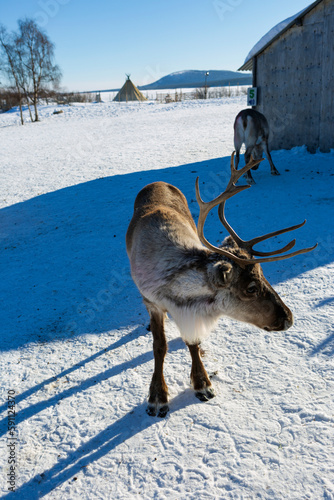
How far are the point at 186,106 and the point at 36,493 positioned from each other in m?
23.5

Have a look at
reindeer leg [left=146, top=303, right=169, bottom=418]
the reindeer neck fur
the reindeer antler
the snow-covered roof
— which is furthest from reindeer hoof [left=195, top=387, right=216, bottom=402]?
the snow-covered roof

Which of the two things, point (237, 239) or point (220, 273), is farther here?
point (237, 239)

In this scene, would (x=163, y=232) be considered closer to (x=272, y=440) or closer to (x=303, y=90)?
(x=272, y=440)

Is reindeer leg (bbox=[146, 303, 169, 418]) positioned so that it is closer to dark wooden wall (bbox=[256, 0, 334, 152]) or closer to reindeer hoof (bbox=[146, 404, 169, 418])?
reindeer hoof (bbox=[146, 404, 169, 418])

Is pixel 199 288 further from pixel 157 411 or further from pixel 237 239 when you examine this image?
pixel 157 411

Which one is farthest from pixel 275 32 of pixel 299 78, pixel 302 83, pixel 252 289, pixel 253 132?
pixel 252 289

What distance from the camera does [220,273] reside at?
2.21 metres

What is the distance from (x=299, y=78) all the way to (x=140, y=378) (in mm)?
8638

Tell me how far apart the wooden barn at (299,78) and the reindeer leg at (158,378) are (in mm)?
7632

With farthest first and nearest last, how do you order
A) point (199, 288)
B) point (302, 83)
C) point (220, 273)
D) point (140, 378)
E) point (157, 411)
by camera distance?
point (302, 83) < point (140, 378) < point (157, 411) < point (199, 288) < point (220, 273)

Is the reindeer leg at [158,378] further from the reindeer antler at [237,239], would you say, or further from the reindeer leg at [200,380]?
the reindeer antler at [237,239]

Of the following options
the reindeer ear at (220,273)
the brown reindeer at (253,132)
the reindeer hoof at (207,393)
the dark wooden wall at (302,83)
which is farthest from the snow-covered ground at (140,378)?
the dark wooden wall at (302,83)

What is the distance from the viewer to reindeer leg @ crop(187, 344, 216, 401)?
8.57 feet

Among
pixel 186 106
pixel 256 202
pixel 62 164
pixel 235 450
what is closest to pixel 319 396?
pixel 235 450
